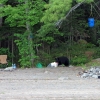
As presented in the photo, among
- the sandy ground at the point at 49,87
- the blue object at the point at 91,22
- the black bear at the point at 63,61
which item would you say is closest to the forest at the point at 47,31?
the blue object at the point at 91,22

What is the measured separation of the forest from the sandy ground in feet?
11.4

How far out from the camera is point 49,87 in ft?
46.3

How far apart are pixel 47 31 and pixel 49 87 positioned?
8614mm

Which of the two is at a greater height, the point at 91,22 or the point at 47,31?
the point at 91,22

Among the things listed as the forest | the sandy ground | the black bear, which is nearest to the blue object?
the forest

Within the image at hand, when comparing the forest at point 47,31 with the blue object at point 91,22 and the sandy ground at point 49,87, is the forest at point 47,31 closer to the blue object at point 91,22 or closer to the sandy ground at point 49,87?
the blue object at point 91,22

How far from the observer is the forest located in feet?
69.1

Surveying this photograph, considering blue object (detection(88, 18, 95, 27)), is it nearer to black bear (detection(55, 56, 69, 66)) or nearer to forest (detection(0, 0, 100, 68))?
forest (detection(0, 0, 100, 68))

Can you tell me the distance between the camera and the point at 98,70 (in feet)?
62.6

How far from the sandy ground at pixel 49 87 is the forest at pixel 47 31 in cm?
348

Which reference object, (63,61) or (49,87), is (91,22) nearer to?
(63,61)

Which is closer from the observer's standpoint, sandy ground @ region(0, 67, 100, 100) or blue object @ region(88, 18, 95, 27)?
sandy ground @ region(0, 67, 100, 100)

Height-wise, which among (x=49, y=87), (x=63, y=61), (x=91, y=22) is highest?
(x=91, y=22)

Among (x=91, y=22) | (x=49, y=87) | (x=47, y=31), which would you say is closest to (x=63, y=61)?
(x=47, y=31)
